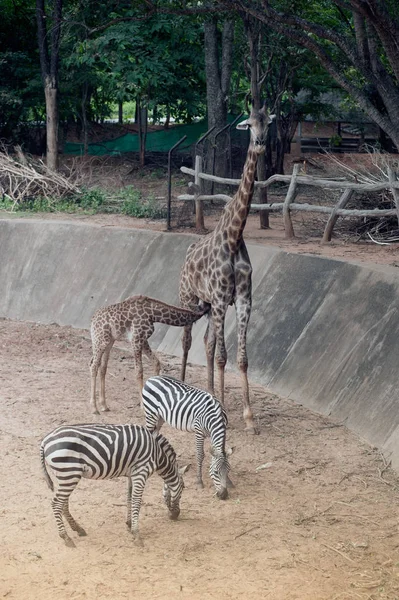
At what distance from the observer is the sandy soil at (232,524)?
631 cm

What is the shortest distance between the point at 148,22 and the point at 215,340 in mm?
14003

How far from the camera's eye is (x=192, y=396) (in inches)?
328

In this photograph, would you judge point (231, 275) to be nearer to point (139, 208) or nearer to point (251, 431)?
point (251, 431)

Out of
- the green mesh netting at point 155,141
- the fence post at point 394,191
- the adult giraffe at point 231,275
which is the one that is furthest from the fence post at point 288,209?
the green mesh netting at point 155,141

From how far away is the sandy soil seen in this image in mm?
6312

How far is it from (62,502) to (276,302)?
6138mm

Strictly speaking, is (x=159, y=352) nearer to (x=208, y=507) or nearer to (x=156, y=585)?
(x=208, y=507)

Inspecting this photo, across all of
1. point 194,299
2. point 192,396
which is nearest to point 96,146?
point 194,299

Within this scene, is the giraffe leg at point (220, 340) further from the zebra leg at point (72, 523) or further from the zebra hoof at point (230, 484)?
the zebra leg at point (72, 523)

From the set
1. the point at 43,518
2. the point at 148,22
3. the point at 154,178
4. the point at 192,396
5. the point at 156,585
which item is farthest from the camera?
the point at 154,178

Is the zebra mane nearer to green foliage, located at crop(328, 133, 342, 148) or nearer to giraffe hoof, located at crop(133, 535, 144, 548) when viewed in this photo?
giraffe hoof, located at crop(133, 535, 144, 548)

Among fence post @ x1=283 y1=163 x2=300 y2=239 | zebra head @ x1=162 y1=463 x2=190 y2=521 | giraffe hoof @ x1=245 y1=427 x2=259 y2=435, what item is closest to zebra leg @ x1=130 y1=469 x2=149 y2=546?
zebra head @ x1=162 y1=463 x2=190 y2=521

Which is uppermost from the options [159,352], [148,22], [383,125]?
[148,22]

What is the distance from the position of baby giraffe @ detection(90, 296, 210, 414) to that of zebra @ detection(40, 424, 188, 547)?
3.10 metres
